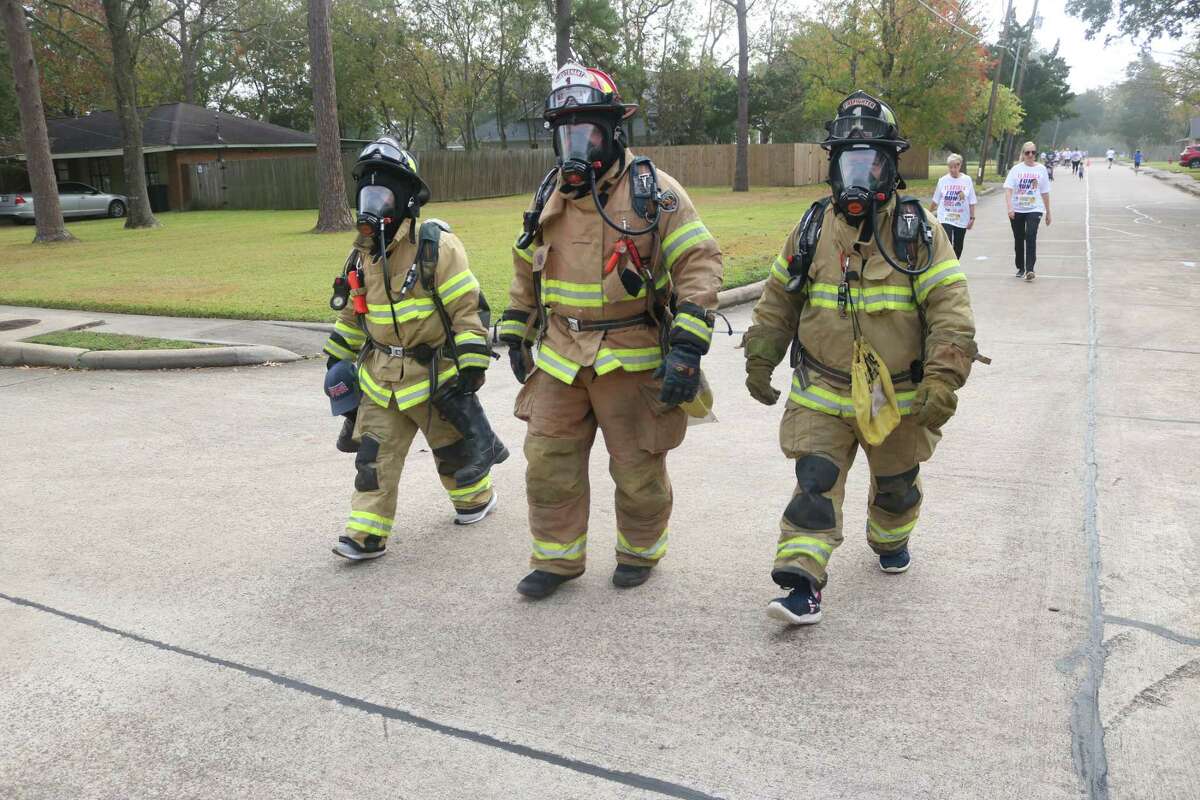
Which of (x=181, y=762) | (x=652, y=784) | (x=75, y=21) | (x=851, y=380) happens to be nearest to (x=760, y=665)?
(x=652, y=784)

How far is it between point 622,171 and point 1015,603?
7.32 ft

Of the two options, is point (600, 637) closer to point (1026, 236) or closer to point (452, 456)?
point (452, 456)

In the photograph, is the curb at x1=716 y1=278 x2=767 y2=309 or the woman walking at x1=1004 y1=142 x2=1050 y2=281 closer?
the curb at x1=716 y1=278 x2=767 y2=309

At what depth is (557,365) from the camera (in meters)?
3.71

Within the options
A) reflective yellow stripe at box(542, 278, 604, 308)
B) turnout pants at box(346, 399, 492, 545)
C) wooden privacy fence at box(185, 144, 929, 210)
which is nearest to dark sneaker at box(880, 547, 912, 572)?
reflective yellow stripe at box(542, 278, 604, 308)

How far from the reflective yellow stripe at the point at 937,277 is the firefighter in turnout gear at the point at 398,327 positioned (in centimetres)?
178

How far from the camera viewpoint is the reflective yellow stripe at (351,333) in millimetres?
4453

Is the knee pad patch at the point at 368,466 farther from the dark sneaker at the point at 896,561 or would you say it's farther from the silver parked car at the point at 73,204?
the silver parked car at the point at 73,204

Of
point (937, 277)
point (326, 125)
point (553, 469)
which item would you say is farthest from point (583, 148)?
point (326, 125)

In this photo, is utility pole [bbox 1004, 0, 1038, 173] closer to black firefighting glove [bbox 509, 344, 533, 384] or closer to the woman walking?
the woman walking

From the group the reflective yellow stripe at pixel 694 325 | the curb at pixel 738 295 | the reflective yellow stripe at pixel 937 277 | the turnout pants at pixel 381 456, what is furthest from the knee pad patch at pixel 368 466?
the curb at pixel 738 295

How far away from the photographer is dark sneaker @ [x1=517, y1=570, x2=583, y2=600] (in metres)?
3.83

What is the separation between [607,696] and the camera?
10.2 feet

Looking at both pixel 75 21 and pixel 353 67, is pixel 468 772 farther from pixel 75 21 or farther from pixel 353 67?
pixel 353 67
